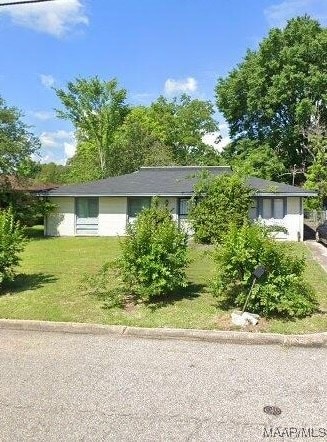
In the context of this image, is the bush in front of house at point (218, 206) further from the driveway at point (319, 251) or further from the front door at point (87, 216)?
the front door at point (87, 216)

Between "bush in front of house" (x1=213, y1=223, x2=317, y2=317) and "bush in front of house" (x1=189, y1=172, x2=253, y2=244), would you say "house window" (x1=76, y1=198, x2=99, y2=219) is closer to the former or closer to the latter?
"bush in front of house" (x1=189, y1=172, x2=253, y2=244)

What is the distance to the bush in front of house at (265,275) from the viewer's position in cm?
648

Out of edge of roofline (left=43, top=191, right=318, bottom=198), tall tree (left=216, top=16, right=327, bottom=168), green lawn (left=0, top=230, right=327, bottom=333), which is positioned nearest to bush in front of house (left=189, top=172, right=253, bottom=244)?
edge of roofline (left=43, top=191, right=318, bottom=198)

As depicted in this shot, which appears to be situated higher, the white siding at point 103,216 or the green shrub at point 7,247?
the white siding at point 103,216

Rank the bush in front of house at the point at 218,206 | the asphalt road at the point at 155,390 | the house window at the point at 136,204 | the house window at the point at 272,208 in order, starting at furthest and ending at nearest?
the house window at the point at 136,204
the house window at the point at 272,208
the bush in front of house at the point at 218,206
the asphalt road at the point at 155,390

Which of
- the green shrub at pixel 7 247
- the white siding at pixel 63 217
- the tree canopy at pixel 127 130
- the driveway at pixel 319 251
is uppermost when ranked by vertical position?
the tree canopy at pixel 127 130

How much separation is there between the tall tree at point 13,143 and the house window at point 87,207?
12.5 ft

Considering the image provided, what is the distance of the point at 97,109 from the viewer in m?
42.8

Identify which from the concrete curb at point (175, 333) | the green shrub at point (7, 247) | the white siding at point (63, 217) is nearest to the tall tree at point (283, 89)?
the white siding at point (63, 217)

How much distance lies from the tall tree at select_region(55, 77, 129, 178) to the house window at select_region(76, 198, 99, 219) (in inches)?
798

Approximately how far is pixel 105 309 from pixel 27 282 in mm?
3097

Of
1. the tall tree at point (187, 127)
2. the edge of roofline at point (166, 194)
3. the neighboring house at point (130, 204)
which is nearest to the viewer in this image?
the edge of roofline at point (166, 194)

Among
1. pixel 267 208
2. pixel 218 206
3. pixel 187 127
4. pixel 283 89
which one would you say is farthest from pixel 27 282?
pixel 187 127

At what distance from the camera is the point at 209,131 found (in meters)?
48.1
